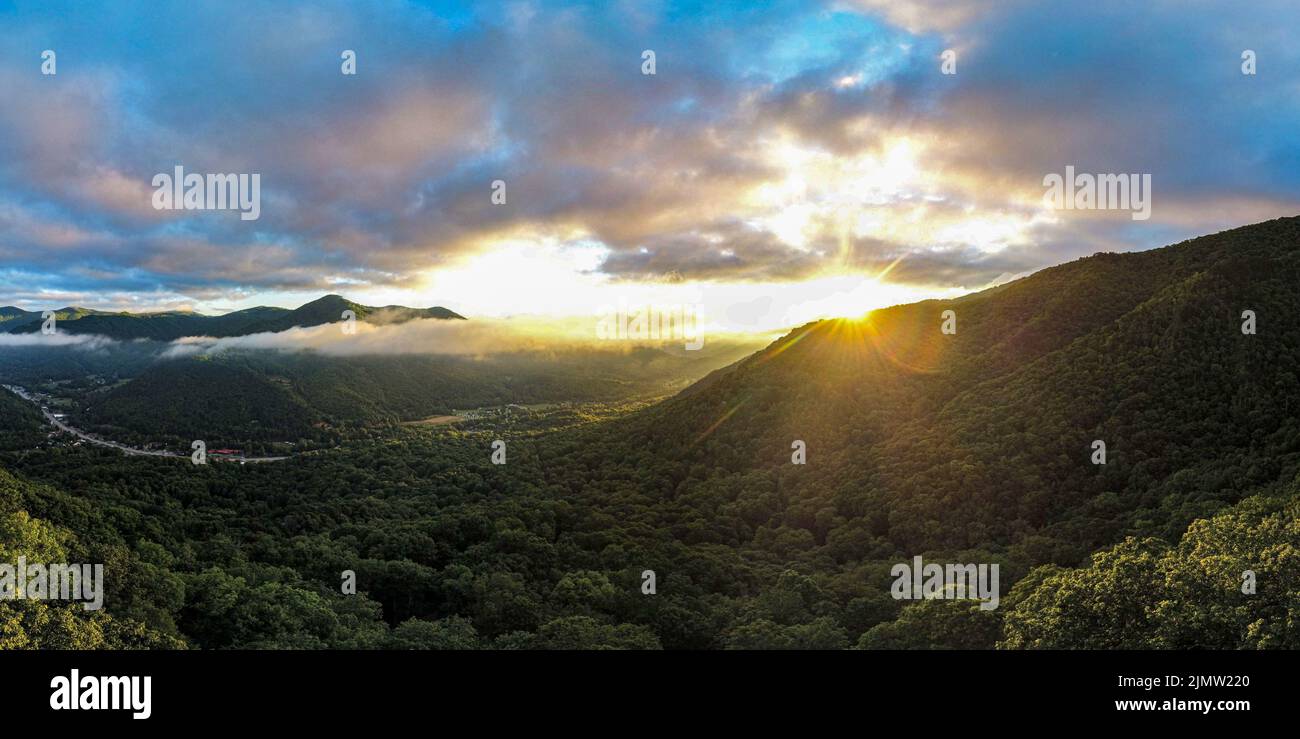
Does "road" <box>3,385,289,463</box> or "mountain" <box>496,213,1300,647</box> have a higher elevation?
"mountain" <box>496,213,1300,647</box>

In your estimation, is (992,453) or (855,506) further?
(855,506)

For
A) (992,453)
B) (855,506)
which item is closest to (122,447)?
(855,506)

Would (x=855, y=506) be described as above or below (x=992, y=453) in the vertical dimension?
below

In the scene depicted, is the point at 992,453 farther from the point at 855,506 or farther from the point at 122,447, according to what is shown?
the point at 122,447

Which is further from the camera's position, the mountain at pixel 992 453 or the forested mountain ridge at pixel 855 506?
the mountain at pixel 992 453

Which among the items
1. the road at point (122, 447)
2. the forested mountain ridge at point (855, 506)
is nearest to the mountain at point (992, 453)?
the forested mountain ridge at point (855, 506)

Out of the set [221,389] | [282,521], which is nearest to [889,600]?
[282,521]

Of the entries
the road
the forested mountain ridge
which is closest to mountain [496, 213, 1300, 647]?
the forested mountain ridge

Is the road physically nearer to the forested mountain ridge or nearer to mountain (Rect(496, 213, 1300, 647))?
the forested mountain ridge

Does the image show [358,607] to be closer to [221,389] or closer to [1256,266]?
[1256,266]

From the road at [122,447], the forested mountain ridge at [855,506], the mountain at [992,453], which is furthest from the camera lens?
the road at [122,447]

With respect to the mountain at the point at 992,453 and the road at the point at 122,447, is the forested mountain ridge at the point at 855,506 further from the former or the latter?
the road at the point at 122,447

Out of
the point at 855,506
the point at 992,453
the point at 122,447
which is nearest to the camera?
the point at 992,453
